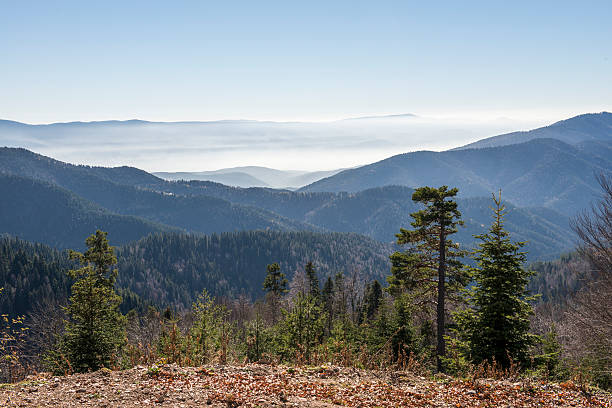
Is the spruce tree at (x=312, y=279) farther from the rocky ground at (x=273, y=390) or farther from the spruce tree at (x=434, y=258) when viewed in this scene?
the rocky ground at (x=273, y=390)

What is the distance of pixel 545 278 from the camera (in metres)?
174

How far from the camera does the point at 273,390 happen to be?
33.0ft

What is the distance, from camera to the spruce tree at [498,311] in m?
16.9

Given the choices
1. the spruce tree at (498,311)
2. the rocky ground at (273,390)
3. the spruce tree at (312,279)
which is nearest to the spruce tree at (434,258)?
the spruce tree at (498,311)

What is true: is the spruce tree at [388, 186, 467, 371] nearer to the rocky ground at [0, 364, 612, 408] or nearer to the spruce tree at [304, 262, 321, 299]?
the rocky ground at [0, 364, 612, 408]

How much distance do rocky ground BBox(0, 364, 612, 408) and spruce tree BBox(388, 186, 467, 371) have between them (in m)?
9.68

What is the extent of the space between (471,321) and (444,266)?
13.1 ft

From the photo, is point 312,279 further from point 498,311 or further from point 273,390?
point 273,390

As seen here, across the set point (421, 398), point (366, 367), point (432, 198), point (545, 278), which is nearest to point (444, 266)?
point (432, 198)

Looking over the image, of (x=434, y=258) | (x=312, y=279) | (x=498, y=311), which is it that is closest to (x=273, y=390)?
(x=498, y=311)

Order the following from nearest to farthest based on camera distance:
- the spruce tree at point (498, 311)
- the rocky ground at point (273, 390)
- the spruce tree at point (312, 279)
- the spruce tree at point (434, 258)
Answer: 1. the rocky ground at point (273, 390)
2. the spruce tree at point (498, 311)
3. the spruce tree at point (434, 258)
4. the spruce tree at point (312, 279)

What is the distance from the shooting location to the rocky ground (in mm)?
9203

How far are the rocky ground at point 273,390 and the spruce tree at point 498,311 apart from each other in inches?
222

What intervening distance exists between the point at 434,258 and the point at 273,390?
14135 millimetres
